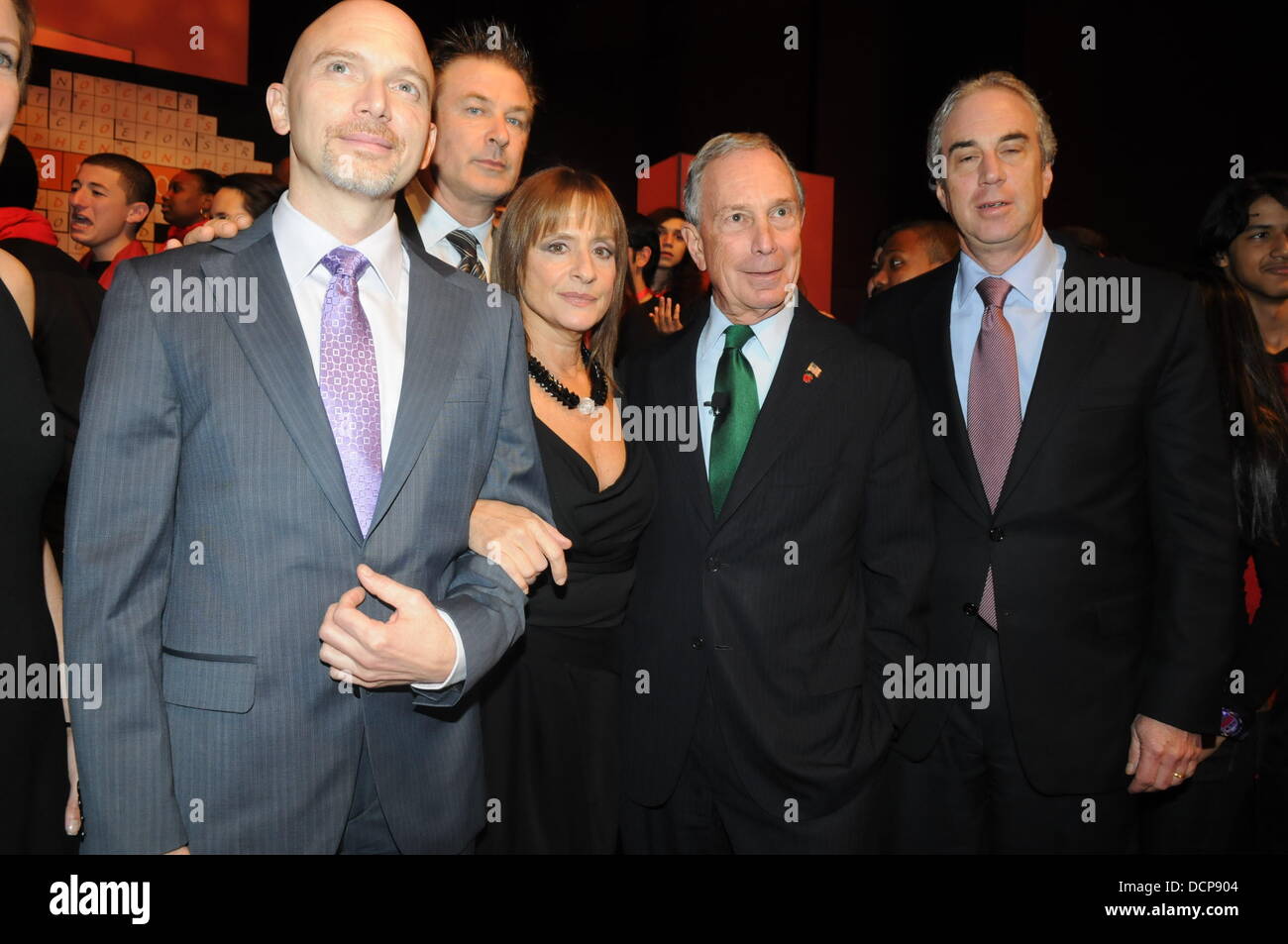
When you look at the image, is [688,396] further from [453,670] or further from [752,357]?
[453,670]

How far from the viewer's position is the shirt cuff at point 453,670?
1541 mm

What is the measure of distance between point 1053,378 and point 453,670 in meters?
1.56

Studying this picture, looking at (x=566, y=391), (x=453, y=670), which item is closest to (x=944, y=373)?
(x=566, y=391)

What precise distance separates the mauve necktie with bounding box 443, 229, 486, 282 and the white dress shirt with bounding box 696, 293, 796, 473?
870 millimetres

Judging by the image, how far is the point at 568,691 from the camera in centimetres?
227

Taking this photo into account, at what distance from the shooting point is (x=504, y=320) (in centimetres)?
179

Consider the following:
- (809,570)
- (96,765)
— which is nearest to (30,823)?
(96,765)

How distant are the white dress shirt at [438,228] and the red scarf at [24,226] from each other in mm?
1007

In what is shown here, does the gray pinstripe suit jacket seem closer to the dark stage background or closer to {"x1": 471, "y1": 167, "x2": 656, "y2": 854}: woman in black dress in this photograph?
{"x1": 471, "y1": 167, "x2": 656, "y2": 854}: woman in black dress

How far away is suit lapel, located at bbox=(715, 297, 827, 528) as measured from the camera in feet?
7.21

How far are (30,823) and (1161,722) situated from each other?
7.76 ft

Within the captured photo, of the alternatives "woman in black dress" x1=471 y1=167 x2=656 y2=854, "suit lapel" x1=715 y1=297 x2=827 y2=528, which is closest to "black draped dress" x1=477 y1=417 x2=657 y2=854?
"woman in black dress" x1=471 y1=167 x2=656 y2=854

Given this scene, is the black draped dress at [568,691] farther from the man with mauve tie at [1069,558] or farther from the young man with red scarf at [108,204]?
the young man with red scarf at [108,204]
